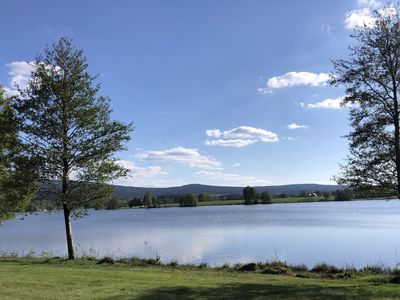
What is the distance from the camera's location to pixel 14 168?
23.0m

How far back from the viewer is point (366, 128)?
15070 mm

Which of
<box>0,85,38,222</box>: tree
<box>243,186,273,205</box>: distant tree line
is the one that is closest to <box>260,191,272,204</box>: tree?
<box>243,186,273,205</box>: distant tree line

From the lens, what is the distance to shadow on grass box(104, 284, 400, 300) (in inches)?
439

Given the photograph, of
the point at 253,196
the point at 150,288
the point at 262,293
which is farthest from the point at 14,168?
the point at 253,196

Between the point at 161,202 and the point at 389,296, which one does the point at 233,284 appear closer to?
the point at 389,296

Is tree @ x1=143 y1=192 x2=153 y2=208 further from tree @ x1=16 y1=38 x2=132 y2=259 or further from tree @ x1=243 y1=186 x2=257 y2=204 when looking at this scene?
tree @ x1=16 y1=38 x2=132 y2=259

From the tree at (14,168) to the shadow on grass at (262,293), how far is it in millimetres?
11788

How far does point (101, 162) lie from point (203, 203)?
167216mm

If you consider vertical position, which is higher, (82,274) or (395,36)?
(395,36)

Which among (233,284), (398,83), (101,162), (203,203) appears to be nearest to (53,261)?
(101,162)

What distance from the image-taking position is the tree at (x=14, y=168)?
21281 mm

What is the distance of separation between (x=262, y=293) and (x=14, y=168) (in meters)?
16.0

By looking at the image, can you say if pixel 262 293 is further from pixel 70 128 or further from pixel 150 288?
pixel 70 128

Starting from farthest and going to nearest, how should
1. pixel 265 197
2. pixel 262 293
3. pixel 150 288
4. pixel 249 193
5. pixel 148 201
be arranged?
pixel 148 201 < pixel 249 193 < pixel 265 197 < pixel 150 288 < pixel 262 293
